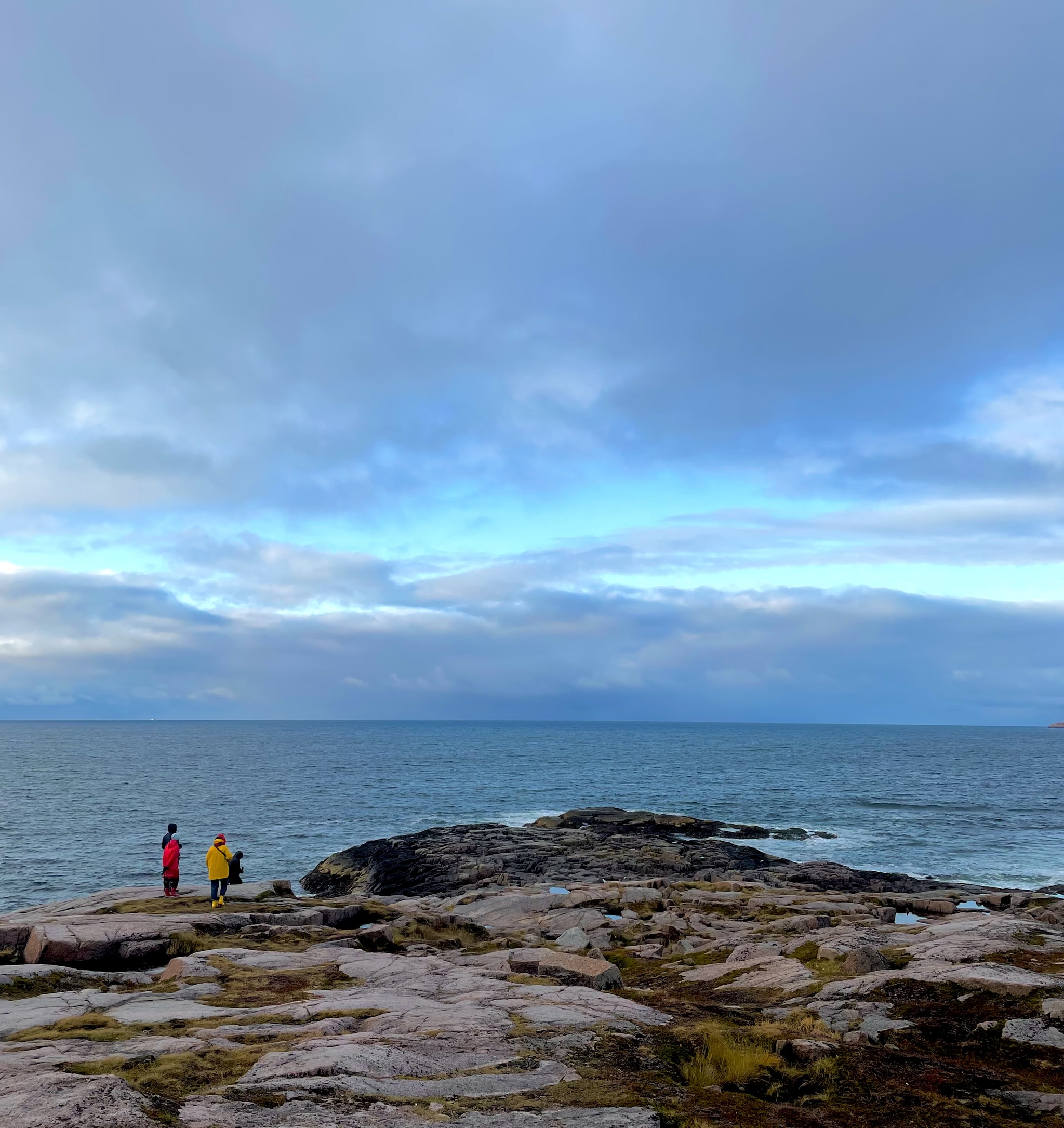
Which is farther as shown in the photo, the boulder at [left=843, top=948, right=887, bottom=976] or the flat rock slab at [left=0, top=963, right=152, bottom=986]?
the flat rock slab at [left=0, top=963, right=152, bottom=986]

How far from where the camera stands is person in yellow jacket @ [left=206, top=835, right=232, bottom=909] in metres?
26.8

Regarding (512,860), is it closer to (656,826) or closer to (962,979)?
(656,826)

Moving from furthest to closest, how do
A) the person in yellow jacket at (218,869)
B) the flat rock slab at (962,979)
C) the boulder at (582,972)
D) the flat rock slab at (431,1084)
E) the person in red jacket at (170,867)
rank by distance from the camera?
the person in red jacket at (170,867) < the person in yellow jacket at (218,869) < the boulder at (582,972) < the flat rock slab at (962,979) < the flat rock slab at (431,1084)

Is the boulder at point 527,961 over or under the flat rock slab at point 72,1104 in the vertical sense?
under

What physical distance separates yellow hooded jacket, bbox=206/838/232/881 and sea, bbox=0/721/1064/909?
22715mm

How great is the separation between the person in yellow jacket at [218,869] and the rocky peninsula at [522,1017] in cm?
60

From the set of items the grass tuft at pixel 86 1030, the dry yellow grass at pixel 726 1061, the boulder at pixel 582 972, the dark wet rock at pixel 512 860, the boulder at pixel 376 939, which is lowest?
the dark wet rock at pixel 512 860

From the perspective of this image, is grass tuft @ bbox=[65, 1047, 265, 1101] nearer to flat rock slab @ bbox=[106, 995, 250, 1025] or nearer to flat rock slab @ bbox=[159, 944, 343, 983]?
flat rock slab @ bbox=[106, 995, 250, 1025]

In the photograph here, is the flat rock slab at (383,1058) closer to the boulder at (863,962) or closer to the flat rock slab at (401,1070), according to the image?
the flat rock slab at (401,1070)

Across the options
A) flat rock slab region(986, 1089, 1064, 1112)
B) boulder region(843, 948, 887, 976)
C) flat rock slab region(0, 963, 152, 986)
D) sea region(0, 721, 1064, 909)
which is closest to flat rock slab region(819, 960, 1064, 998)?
boulder region(843, 948, 887, 976)

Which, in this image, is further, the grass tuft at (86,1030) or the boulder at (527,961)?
the boulder at (527,961)

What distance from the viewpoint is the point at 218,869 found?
88.1ft

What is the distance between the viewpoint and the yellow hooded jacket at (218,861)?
88.0ft

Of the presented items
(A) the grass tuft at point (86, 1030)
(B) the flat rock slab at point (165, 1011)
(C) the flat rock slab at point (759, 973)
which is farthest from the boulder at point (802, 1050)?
(A) the grass tuft at point (86, 1030)
